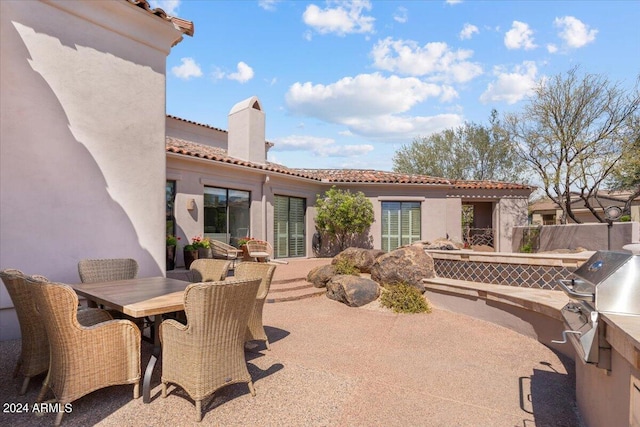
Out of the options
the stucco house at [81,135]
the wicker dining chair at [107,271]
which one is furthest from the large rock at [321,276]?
the wicker dining chair at [107,271]

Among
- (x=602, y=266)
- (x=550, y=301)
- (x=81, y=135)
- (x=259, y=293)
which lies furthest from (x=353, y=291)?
(x=81, y=135)

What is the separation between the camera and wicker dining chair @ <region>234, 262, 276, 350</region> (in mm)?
4293

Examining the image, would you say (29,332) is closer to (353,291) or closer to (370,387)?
(370,387)

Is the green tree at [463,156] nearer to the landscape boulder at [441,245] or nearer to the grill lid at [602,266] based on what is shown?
the landscape boulder at [441,245]

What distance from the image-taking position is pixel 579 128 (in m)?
14.6

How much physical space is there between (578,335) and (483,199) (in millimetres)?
14752

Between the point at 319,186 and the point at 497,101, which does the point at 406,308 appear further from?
the point at 497,101

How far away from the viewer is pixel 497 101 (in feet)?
76.9

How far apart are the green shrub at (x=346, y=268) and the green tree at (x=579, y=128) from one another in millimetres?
12043

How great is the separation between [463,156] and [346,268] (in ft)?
64.7

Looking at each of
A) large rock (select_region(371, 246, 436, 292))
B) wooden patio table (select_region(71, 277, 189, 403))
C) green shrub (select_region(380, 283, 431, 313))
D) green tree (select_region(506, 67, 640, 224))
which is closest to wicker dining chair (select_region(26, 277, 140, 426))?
wooden patio table (select_region(71, 277, 189, 403))

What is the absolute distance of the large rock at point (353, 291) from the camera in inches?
289

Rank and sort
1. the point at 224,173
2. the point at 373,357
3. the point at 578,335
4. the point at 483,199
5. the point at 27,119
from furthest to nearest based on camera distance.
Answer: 1. the point at 483,199
2. the point at 224,173
3. the point at 27,119
4. the point at 373,357
5. the point at 578,335

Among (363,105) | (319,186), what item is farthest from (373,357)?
(363,105)
